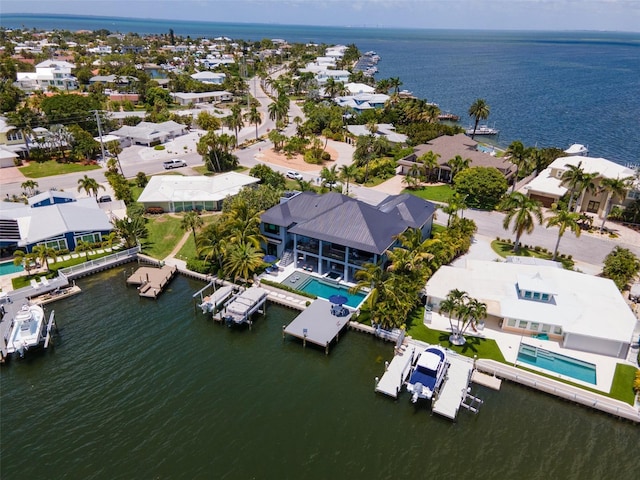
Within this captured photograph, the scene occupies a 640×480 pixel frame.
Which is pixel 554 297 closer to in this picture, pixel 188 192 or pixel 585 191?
pixel 585 191

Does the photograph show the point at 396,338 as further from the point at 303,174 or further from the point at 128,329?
the point at 303,174

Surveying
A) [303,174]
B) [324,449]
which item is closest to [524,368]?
[324,449]

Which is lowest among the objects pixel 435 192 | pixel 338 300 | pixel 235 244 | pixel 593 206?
pixel 338 300

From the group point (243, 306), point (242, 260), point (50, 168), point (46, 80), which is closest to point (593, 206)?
point (242, 260)

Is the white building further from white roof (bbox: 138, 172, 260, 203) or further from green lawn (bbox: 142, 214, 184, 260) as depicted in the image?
green lawn (bbox: 142, 214, 184, 260)

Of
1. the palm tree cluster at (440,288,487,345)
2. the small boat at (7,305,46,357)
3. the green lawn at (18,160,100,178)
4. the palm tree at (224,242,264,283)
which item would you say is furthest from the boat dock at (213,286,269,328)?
the green lawn at (18,160,100,178)
